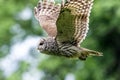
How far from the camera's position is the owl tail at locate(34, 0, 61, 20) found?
831cm

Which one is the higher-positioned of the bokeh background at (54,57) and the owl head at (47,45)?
the owl head at (47,45)

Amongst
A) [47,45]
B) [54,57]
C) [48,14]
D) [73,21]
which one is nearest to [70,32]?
[73,21]

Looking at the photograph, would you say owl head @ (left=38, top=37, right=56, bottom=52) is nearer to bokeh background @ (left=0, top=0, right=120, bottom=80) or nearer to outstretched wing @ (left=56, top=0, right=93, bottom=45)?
outstretched wing @ (left=56, top=0, right=93, bottom=45)

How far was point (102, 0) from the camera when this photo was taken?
12.4m

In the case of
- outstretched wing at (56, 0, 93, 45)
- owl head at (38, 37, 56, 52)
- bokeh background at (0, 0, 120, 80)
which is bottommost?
bokeh background at (0, 0, 120, 80)

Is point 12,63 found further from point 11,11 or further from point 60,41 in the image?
point 60,41

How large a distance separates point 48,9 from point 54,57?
519 cm

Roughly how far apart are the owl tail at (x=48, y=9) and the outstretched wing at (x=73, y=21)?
75 cm

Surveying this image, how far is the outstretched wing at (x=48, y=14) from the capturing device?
8.12 meters

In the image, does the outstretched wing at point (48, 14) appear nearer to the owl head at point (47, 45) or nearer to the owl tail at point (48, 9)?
the owl tail at point (48, 9)

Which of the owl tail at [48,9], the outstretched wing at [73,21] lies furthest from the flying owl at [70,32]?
the owl tail at [48,9]

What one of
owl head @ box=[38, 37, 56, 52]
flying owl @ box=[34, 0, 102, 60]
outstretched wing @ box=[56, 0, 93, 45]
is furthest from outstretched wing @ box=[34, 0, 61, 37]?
outstretched wing @ box=[56, 0, 93, 45]

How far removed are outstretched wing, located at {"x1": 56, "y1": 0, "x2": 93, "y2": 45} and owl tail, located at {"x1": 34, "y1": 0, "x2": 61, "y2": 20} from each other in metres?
0.75

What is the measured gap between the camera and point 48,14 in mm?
8320
